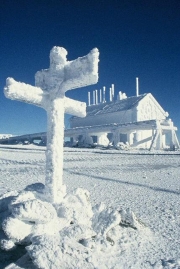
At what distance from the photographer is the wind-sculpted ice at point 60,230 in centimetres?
214

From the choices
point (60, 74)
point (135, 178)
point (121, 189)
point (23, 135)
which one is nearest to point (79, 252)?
point (60, 74)

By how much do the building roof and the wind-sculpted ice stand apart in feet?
77.5

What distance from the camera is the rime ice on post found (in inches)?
117

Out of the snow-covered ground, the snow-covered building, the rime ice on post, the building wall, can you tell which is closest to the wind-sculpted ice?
the snow-covered ground

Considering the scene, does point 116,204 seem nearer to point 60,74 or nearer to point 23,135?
point 60,74

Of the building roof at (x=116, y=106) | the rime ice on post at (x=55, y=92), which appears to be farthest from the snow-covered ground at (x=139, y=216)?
the building roof at (x=116, y=106)

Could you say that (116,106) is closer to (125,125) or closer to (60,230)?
(125,125)

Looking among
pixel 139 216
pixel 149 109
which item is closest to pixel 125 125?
pixel 149 109

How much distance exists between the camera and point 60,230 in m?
2.60

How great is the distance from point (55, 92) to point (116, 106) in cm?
2580

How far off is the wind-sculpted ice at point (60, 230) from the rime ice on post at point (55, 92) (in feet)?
0.92

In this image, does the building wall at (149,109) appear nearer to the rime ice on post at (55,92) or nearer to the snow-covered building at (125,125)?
the snow-covered building at (125,125)

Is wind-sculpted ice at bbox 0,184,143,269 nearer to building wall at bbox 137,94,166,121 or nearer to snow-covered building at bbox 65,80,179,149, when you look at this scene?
snow-covered building at bbox 65,80,179,149

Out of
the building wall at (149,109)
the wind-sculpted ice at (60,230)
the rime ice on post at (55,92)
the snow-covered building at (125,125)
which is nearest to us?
the wind-sculpted ice at (60,230)
